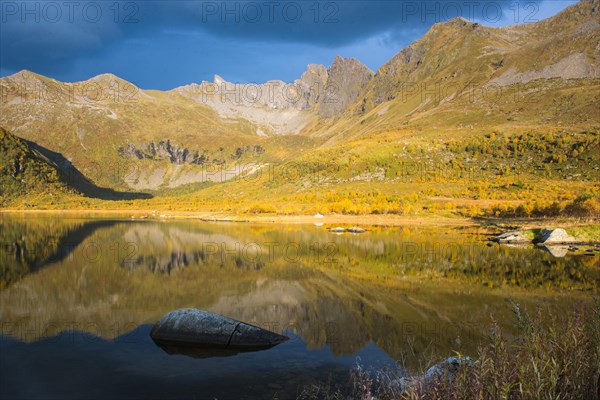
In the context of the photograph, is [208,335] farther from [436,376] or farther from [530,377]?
[530,377]

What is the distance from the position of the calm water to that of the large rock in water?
670 millimetres

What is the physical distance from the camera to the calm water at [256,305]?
13875 millimetres

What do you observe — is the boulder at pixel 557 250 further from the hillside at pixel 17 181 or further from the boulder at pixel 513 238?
the hillside at pixel 17 181

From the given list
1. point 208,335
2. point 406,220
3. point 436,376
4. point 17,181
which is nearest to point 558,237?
point 406,220

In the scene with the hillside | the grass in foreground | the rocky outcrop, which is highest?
the hillside

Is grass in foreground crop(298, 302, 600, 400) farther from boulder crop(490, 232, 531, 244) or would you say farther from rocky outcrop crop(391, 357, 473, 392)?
boulder crop(490, 232, 531, 244)

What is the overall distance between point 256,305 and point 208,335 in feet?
25.6

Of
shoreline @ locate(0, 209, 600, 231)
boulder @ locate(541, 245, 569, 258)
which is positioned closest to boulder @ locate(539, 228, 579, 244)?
boulder @ locate(541, 245, 569, 258)

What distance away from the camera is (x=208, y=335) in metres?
16.8

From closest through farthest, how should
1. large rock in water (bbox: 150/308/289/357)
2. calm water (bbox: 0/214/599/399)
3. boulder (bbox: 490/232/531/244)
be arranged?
calm water (bbox: 0/214/599/399)
large rock in water (bbox: 150/308/289/357)
boulder (bbox: 490/232/531/244)

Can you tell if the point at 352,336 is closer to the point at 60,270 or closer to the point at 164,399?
the point at 164,399

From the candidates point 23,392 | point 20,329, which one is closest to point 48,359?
point 23,392

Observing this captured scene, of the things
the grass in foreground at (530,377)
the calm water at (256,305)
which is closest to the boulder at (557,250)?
the calm water at (256,305)

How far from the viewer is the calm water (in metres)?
Answer: 13.9
